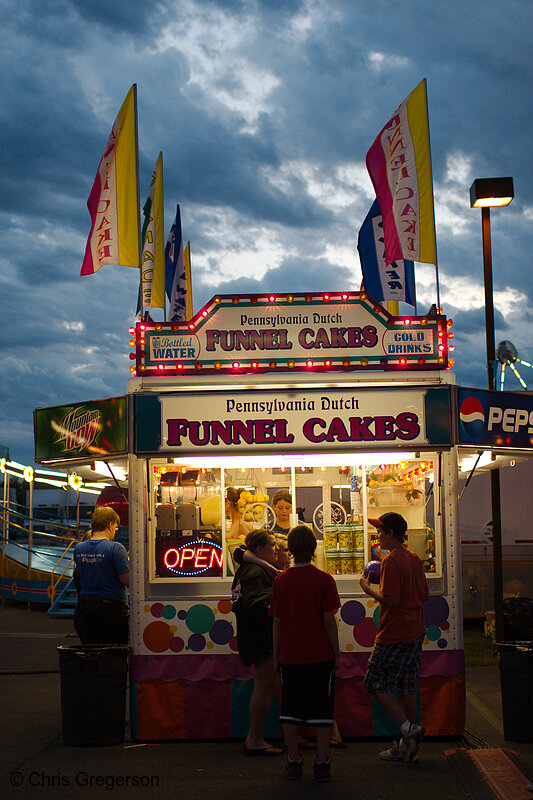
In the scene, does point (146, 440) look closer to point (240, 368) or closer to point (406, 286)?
point (240, 368)

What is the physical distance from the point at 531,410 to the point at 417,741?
3.15 m

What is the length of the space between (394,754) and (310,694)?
121 cm

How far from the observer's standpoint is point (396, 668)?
6.54 meters

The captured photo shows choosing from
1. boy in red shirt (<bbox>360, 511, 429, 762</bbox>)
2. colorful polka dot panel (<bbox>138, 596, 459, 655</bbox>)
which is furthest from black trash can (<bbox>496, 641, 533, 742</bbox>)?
boy in red shirt (<bbox>360, 511, 429, 762</bbox>)

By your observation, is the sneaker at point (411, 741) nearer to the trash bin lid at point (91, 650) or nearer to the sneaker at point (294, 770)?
the sneaker at point (294, 770)

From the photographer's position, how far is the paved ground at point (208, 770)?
19.1ft

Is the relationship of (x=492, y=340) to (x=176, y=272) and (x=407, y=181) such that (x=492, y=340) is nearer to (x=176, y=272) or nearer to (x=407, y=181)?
(x=407, y=181)

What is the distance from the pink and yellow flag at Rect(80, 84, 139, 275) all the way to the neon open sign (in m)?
3.00

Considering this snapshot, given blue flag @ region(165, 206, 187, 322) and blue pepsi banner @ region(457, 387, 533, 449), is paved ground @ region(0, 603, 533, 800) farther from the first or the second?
blue flag @ region(165, 206, 187, 322)

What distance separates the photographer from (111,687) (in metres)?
7.17

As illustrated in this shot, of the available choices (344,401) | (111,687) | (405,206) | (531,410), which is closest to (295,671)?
(111,687)

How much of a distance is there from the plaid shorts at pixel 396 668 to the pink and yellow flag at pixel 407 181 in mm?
4028

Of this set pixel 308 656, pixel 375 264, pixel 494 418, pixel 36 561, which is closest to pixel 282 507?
pixel 494 418

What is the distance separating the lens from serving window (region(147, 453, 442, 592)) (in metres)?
7.85
